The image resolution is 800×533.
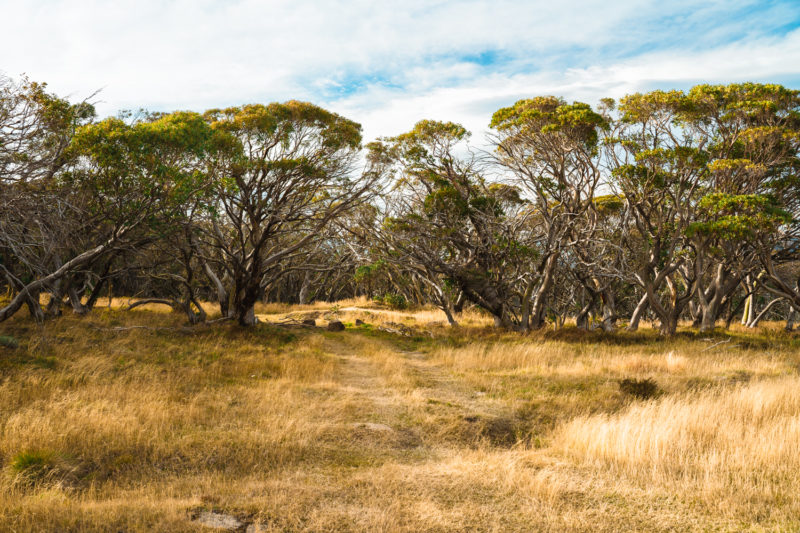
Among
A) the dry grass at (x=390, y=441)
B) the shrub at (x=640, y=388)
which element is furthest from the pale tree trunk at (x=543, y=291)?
the shrub at (x=640, y=388)

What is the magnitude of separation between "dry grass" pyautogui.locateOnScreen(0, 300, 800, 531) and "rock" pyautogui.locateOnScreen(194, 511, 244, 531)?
0.11m

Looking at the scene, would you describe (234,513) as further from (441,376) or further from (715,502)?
(441,376)

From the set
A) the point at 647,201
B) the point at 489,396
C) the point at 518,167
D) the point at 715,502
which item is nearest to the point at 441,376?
the point at 489,396

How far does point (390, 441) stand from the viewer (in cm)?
782

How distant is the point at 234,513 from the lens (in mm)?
5152

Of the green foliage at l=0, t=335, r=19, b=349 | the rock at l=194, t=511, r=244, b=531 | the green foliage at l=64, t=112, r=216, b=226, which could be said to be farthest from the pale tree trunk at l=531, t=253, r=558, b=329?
the green foliage at l=0, t=335, r=19, b=349

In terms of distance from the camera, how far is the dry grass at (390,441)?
525 centimetres

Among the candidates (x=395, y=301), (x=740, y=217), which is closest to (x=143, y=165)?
(x=395, y=301)

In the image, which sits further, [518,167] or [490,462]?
[518,167]

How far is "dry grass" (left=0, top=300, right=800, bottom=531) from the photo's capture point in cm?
525

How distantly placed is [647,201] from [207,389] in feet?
57.2

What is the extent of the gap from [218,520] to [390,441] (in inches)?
130

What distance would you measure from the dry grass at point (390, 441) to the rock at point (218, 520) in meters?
0.11

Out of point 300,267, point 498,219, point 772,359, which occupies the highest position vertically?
point 498,219
